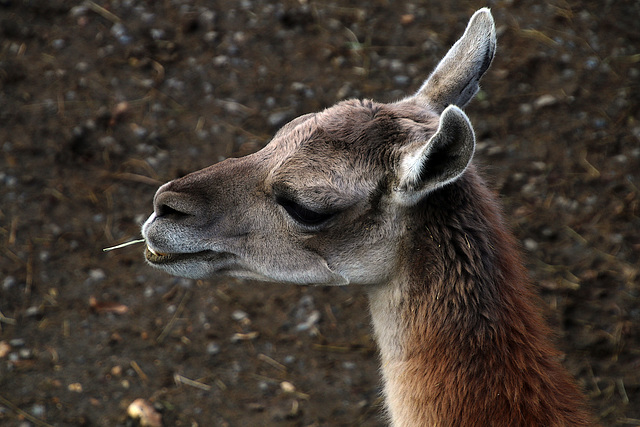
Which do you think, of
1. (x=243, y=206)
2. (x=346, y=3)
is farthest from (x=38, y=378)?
(x=346, y=3)

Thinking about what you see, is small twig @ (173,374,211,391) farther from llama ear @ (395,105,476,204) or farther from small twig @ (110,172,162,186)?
llama ear @ (395,105,476,204)

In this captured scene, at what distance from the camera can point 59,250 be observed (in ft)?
19.1

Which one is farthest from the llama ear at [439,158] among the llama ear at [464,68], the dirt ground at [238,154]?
the dirt ground at [238,154]

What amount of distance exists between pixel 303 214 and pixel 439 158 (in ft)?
2.42

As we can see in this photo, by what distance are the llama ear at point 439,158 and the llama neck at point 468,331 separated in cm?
20

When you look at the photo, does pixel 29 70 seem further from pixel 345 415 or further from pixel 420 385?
pixel 420 385

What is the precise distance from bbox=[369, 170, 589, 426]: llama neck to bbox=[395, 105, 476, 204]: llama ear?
204 mm

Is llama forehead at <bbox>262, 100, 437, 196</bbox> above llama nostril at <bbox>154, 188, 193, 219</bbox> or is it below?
above

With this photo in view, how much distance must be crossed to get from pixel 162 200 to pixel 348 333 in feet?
8.72

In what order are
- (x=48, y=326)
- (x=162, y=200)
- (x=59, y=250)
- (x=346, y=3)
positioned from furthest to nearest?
(x=346, y=3), (x=59, y=250), (x=48, y=326), (x=162, y=200)

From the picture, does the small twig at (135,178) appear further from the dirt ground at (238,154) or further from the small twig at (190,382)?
the small twig at (190,382)

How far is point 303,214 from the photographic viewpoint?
301 cm

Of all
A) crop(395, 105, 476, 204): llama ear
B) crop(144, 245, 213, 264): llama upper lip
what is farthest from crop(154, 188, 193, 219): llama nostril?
crop(395, 105, 476, 204): llama ear

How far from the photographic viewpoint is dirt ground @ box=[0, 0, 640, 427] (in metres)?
5.00
